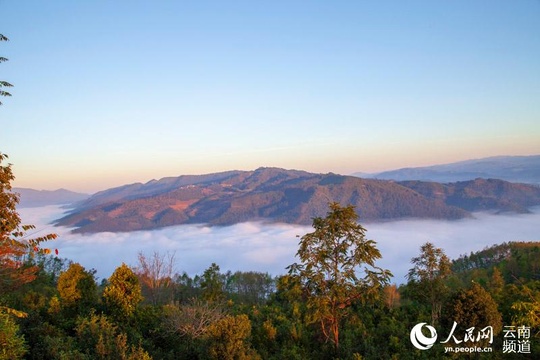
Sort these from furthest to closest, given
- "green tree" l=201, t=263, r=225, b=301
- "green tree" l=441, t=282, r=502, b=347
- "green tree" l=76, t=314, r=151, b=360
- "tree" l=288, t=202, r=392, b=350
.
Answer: "green tree" l=201, t=263, r=225, b=301 < "green tree" l=441, t=282, r=502, b=347 < "tree" l=288, t=202, r=392, b=350 < "green tree" l=76, t=314, r=151, b=360

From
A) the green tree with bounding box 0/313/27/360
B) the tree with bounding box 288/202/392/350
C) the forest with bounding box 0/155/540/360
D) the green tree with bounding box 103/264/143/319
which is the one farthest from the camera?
the green tree with bounding box 103/264/143/319

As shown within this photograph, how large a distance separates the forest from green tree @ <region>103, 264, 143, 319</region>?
0.05 m

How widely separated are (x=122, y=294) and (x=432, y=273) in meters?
14.7

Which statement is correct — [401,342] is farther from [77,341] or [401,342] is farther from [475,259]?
[475,259]

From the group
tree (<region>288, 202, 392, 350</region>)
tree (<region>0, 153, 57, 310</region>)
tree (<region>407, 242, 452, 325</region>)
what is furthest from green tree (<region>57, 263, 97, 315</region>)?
tree (<region>407, 242, 452, 325</region>)

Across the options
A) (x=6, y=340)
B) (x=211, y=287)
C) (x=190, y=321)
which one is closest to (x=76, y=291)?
(x=190, y=321)

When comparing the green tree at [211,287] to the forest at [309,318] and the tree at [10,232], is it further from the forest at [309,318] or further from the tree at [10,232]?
the tree at [10,232]

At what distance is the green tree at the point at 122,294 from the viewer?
18.3 metres

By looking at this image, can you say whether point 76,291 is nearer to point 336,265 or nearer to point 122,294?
point 122,294

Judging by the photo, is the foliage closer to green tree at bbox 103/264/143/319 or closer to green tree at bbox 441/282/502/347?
green tree at bbox 103/264/143/319

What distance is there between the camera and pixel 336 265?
13.5m

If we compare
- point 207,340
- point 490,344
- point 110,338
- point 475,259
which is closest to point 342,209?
point 207,340

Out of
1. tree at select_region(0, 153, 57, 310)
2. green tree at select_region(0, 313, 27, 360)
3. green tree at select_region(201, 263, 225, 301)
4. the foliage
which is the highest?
tree at select_region(0, 153, 57, 310)

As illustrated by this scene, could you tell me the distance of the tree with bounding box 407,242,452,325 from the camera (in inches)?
645
